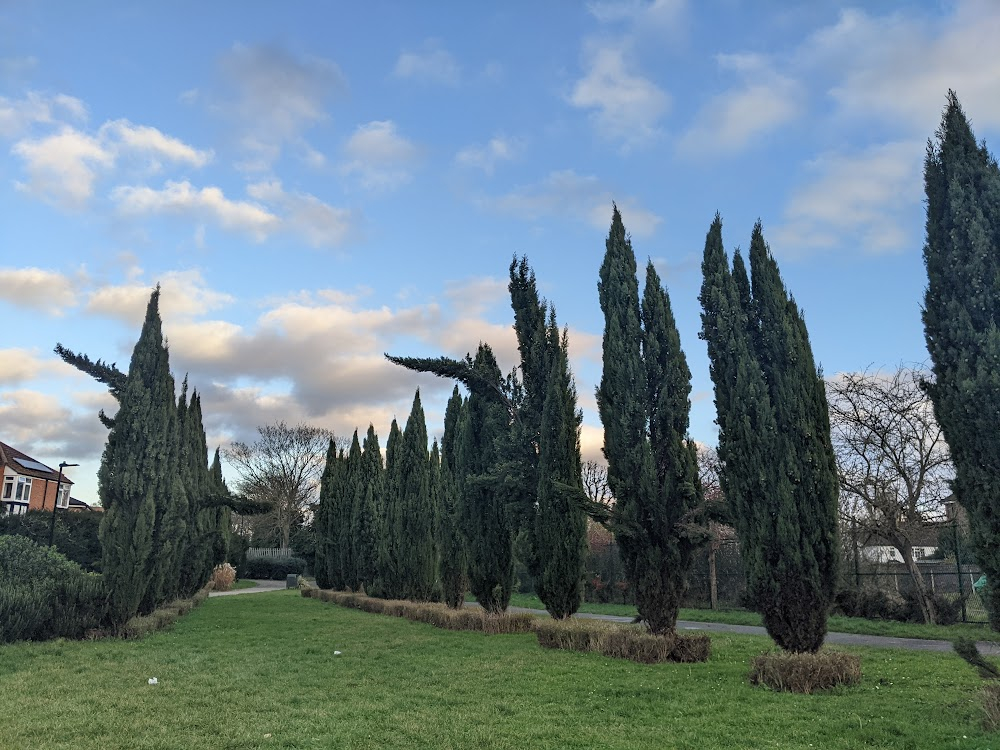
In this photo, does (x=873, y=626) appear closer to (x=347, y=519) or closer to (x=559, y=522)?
(x=559, y=522)

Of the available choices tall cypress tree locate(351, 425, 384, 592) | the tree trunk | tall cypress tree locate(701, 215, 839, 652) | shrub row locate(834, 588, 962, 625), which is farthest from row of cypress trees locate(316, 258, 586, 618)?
the tree trunk

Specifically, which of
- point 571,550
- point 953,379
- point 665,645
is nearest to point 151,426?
point 571,550

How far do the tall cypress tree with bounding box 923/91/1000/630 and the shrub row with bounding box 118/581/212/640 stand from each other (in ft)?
45.1

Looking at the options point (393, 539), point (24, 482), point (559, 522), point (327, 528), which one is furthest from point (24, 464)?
point (559, 522)

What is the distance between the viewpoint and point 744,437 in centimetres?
887

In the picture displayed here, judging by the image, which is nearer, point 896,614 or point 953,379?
point 953,379

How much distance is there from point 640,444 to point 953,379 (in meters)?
5.13

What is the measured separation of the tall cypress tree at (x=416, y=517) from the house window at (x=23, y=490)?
1447 inches

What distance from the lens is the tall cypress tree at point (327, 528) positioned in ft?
92.4

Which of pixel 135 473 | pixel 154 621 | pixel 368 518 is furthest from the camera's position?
pixel 368 518

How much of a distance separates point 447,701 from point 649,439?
5.48m

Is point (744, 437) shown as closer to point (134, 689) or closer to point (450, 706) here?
point (450, 706)

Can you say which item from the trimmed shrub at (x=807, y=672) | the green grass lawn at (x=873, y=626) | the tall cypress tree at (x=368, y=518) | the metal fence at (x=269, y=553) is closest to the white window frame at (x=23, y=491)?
the metal fence at (x=269, y=553)

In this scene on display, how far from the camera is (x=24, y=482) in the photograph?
146 ft
